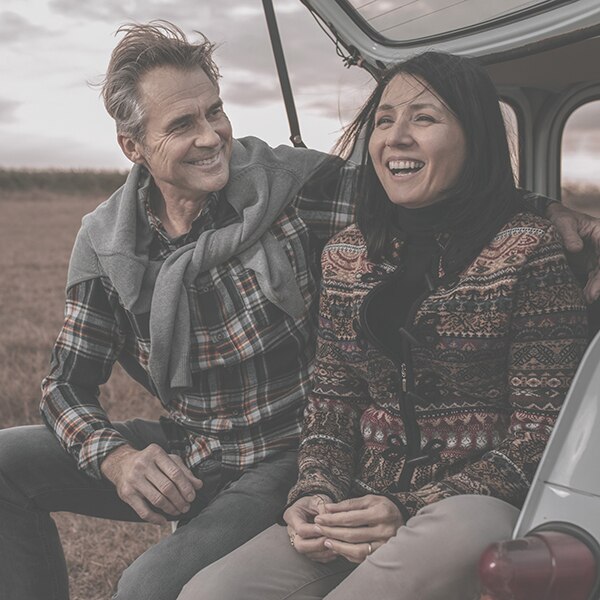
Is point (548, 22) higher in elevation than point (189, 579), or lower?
higher

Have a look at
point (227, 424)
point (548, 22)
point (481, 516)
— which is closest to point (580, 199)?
point (548, 22)

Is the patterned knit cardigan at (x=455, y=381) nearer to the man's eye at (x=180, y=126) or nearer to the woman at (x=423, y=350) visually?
the woman at (x=423, y=350)

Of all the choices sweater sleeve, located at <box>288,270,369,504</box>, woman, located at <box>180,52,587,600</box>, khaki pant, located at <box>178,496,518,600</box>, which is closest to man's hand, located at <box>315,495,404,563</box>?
woman, located at <box>180,52,587,600</box>

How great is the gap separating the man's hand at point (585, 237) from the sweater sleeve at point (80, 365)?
4.37 ft

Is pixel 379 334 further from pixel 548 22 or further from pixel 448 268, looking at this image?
pixel 548 22

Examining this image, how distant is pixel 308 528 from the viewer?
6.22ft

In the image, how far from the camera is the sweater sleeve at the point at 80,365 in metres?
2.57

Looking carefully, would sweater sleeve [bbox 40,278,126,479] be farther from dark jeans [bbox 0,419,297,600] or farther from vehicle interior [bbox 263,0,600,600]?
vehicle interior [bbox 263,0,600,600]

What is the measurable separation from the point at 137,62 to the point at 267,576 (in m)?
1.49

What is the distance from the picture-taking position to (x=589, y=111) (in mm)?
3096

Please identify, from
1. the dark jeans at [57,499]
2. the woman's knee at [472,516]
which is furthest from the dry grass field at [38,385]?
the woman's knee at [472,516]

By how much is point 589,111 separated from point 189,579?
2.10m

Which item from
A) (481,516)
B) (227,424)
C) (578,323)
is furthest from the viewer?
(227,424)

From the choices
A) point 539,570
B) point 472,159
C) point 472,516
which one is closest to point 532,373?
point 472,516
